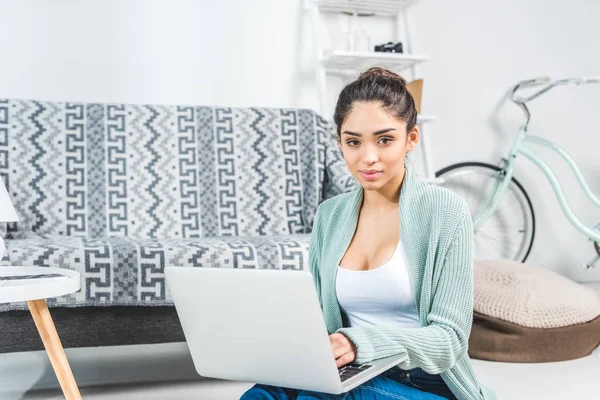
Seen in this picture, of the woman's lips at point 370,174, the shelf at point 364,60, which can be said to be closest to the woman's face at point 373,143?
the woman's lips at point 370,174

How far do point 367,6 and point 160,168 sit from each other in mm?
1390

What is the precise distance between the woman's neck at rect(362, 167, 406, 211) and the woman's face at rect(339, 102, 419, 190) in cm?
7

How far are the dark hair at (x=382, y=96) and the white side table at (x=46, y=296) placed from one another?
652mm

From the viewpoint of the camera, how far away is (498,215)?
12.4 ft

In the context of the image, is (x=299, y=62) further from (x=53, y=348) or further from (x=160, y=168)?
(x=53, y=348)

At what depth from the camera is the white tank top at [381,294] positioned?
41.8 inches

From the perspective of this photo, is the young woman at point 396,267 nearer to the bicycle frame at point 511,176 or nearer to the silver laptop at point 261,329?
the silver laptop at point 261,329

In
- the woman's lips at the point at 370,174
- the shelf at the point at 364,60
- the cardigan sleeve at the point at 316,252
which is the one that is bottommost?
the cardigan sleeve at the point at 316,252

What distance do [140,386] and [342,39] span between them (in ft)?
6.39

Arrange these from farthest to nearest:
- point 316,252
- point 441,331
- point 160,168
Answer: point 160,168 → point 316,252 → point 441,331

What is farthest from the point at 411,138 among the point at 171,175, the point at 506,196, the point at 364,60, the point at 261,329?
the point at 506,196

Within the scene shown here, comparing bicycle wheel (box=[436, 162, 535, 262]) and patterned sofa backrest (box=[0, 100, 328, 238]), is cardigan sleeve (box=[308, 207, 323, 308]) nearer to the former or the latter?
patterned sofa backrest (box=[0, 100, 328, 238])

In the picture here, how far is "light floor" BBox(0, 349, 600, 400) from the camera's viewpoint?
1.90 m

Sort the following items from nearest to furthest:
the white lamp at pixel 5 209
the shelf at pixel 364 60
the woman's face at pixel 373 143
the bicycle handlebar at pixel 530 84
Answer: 1. the woman's face at pixel 373 143
2. the white lamp at pixel 5 209
3. the shelf at pixel 364 60
4. the bicycle handlebar at pixel 530 84
